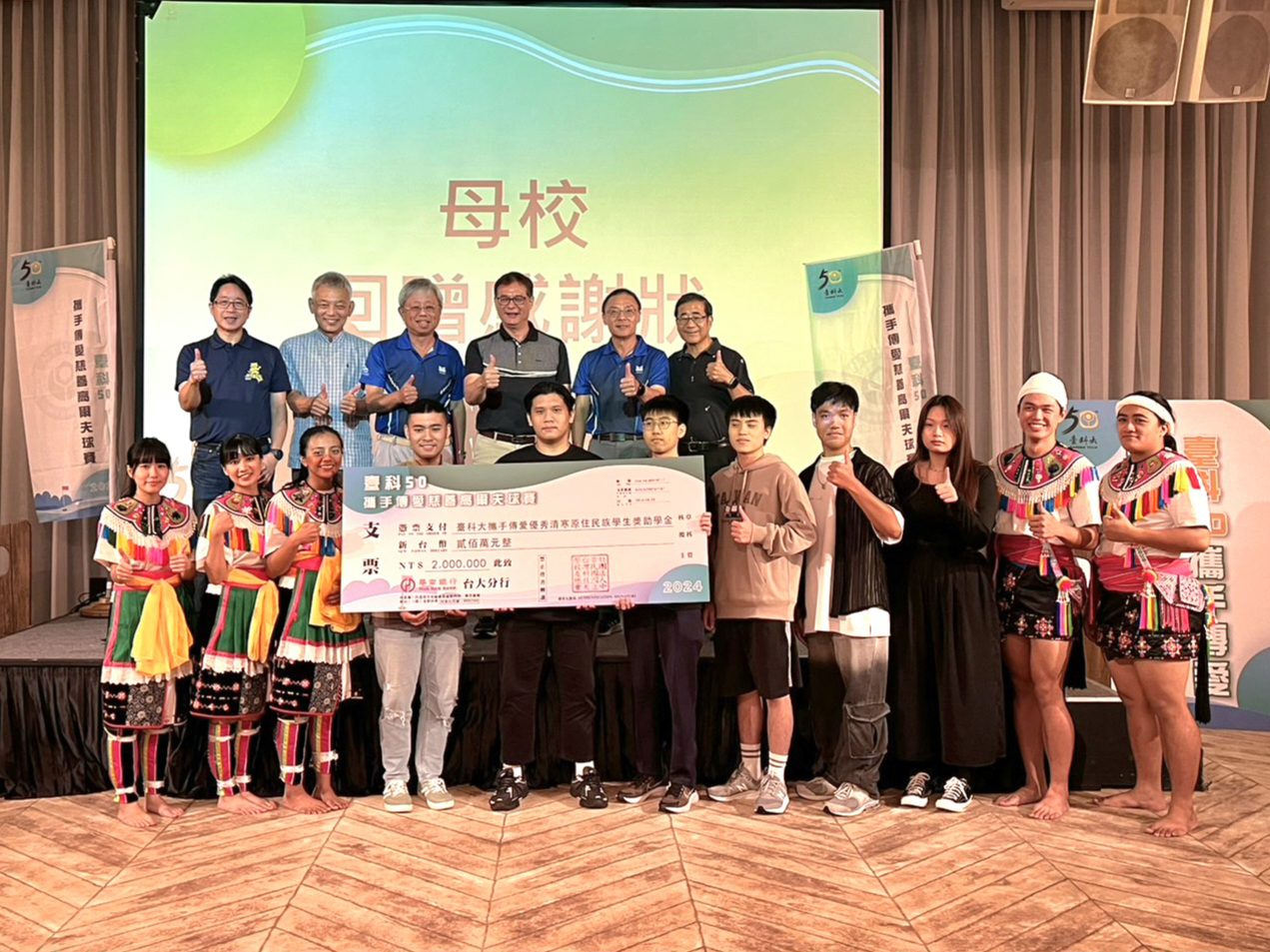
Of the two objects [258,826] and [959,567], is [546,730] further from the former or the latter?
[959,567]

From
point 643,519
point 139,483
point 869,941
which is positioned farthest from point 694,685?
point 139,483

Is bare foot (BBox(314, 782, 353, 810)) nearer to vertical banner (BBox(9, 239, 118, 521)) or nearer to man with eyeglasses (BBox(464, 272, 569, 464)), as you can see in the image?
man with eyeglasses (BBox(464, 272, 569, 464))

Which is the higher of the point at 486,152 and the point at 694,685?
the point at 486,152

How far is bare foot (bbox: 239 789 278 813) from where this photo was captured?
3.39 m

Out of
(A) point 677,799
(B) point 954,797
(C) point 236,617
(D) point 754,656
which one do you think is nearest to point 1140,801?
(B) point 954,797

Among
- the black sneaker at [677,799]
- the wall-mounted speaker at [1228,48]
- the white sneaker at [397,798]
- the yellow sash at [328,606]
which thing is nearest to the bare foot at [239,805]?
the white sneaker at [397,798]

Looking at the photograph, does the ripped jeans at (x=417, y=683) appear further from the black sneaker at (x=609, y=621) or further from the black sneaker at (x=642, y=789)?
the black sneaker at (x=609, y=621)

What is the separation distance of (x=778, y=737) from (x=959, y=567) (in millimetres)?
773

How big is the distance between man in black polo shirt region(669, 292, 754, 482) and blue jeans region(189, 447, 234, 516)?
1.87m

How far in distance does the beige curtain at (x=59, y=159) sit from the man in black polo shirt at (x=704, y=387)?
8.85 ft

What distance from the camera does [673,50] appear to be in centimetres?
505

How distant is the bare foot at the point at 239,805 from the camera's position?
338 cm

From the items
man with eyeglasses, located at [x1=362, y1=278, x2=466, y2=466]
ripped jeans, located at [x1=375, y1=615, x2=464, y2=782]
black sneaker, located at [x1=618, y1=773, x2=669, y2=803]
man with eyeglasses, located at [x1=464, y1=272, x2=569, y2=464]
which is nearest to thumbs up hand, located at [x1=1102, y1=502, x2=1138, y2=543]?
black sneaker, located at [x1=618, y1=773, x2=669, y2=803]

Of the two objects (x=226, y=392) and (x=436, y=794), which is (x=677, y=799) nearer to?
(x=436, y=794)
